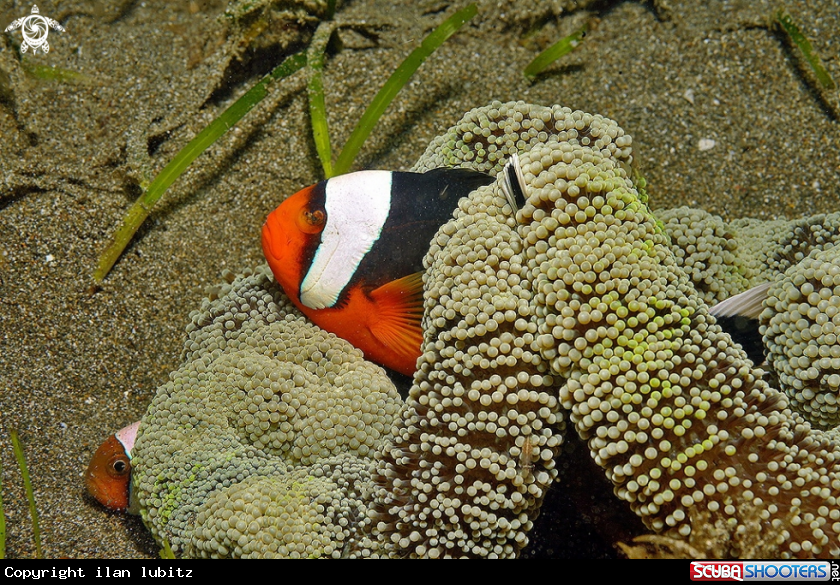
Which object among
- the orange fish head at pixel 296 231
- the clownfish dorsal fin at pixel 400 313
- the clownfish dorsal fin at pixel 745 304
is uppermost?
the orange fish head at pixel 296 231

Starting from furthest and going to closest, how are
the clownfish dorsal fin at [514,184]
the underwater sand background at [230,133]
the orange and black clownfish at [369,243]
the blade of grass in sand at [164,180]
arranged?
the blade of grass in sand at [164,180]
the underwater sand background at [230,133]
the orange and black clownfish at [369,243]
the clownfish dorsal fin at [514,184]

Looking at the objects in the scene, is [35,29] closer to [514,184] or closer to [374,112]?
[374,112]

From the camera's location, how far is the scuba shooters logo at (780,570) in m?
1.34

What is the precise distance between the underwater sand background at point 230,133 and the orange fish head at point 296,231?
2.45 feet

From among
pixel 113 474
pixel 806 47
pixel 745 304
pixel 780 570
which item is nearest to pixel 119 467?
pixel 113 474

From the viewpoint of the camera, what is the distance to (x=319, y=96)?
2768mm

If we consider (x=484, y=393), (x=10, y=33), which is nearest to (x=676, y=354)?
(x=484, y=393)

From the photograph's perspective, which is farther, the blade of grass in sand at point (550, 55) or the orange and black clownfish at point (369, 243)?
the blade of grass in sand at point (550, 55)

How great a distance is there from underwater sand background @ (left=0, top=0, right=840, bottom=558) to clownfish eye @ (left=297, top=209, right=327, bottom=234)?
2.65ft

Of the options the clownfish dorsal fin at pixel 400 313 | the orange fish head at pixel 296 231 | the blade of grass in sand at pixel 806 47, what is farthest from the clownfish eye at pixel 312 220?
the blade of grass in sand at pixel 806 47

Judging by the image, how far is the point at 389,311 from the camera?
2.02 m

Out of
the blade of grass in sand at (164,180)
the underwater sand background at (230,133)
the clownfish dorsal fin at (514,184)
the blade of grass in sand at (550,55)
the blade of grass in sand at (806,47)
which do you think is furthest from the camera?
the blade of grass in sand at (550,55)

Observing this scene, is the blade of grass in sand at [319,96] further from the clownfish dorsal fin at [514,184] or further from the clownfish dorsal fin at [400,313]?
the clownfish dorsal fin at [514,184]

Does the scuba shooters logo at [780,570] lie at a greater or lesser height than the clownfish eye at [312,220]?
lesser
